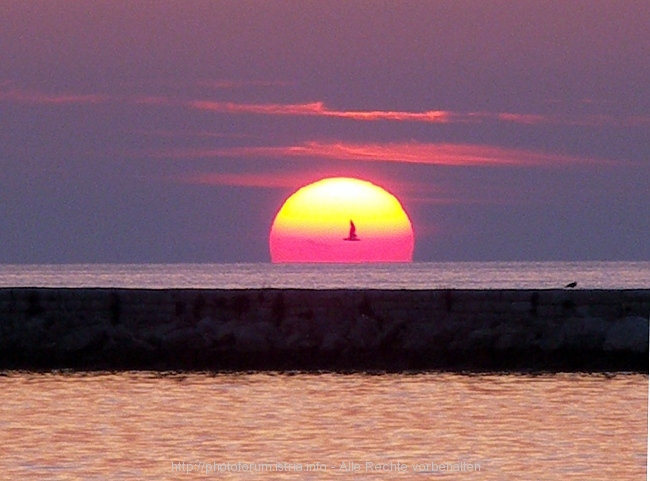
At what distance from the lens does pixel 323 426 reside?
21078mm

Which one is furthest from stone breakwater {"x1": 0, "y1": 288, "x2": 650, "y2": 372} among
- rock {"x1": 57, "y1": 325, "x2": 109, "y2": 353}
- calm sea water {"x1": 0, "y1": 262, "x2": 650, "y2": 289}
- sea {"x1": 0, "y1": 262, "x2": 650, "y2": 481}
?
calm sea water {"x1": 0, "y1": 262, "x2": 650, "y2": 289}

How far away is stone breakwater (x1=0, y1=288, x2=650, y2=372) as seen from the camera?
30469mm

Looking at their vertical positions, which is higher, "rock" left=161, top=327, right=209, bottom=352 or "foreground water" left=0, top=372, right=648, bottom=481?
"foreground water" left=0, top=372, right=648, bottom=481

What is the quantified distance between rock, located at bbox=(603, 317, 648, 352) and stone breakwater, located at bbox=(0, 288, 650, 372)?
0.02 m

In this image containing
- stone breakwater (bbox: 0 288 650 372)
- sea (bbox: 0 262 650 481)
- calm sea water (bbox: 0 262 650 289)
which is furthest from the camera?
calm sea water (bbox: 0 262 650 289)

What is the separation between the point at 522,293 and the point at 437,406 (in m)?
9.39

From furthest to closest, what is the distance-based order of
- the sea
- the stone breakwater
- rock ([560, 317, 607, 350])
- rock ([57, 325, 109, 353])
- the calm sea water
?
the calm sea water
rock ([57, 325, 109, 353])
rock ([560, 317, 607, 350])
the stone breakwater
the sea

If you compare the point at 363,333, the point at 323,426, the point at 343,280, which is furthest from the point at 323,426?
the point at 343,280

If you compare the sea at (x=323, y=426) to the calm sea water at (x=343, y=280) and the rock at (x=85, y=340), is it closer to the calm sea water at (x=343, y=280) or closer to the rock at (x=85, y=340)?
the rock at (x=85, y=340)

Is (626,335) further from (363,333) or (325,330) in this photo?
(325,330)

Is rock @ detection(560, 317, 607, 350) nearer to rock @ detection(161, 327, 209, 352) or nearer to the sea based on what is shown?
the sea

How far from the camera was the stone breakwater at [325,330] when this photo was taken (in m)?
30.5

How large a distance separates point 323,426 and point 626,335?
1089 centimetres

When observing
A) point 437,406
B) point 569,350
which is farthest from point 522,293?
point 437,406
